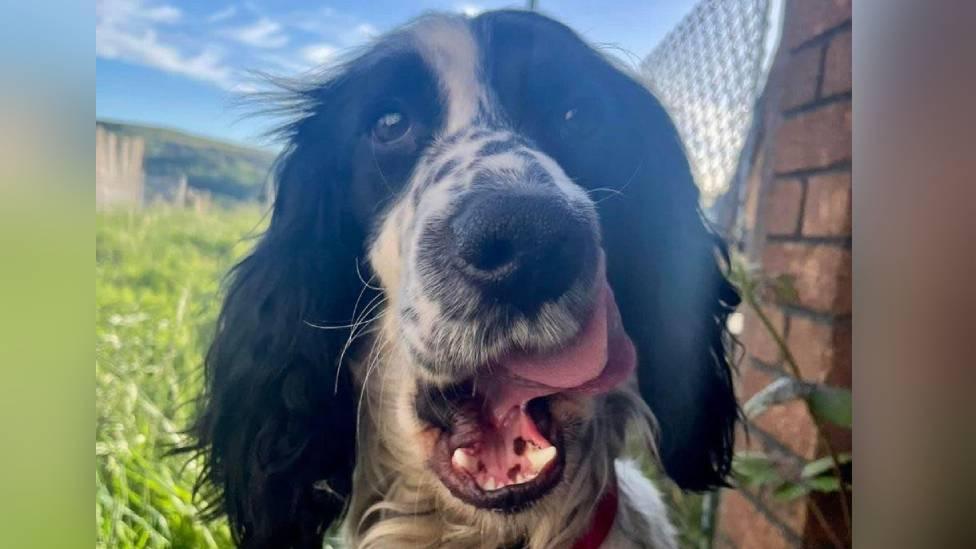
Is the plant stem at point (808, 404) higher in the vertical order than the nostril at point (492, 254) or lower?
lower

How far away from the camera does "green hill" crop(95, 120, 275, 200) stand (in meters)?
1.13

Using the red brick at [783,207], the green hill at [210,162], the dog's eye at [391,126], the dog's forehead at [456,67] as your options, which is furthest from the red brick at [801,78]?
the green hill at [210,162]

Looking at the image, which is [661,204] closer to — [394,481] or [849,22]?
[849,22]

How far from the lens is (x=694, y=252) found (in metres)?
1.23

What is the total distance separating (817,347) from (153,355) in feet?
3.79

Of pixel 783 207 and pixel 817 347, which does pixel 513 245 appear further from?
pixel 817 347

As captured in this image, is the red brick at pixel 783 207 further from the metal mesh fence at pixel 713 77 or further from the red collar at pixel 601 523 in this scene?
the red collar at pixel 601 523

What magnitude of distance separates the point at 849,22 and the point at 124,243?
4.36ft

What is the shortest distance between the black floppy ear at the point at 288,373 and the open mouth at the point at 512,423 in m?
0.16

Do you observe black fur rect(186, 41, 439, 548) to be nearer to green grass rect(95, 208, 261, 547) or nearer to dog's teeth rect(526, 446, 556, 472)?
green grass rect(95, 208, 261, 547)

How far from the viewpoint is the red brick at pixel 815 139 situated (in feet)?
4.22

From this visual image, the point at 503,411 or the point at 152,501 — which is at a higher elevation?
the point at 503,411

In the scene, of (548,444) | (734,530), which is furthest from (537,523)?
(734,530)

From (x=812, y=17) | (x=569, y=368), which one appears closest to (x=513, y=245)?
(x=569, y=368)
